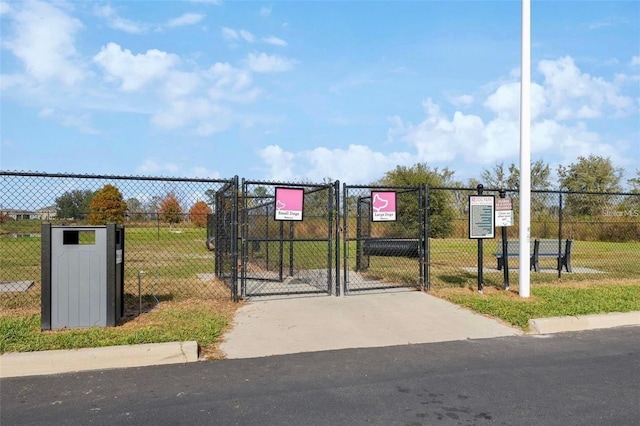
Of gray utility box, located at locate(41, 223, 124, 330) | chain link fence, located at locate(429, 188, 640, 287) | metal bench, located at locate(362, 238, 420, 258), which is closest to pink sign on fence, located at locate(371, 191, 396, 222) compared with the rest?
chain link fence, located at locate(429, 188, 640, 287)

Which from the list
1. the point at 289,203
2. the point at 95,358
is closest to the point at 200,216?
the point at 289,203

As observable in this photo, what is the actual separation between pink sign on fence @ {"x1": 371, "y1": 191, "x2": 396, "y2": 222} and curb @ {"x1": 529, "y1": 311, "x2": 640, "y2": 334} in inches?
131

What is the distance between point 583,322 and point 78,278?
715cm

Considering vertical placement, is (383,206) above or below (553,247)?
above

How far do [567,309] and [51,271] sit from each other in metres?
7.60

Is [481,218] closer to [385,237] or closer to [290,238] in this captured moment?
[385,237]

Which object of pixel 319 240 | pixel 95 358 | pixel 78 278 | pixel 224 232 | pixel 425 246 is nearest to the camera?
pixel 95 358

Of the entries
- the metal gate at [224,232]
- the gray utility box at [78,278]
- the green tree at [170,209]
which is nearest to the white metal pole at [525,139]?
the metal gate at [224,232]

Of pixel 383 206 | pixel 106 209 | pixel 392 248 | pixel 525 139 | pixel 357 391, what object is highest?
pixel 525 139

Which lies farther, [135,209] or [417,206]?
[417,206]

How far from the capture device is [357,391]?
4.73m

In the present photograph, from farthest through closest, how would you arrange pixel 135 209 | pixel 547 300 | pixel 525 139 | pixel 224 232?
1. pixel 224 232
2. pixel 525 139
3. pixel 547 300
4. pixel 135 209

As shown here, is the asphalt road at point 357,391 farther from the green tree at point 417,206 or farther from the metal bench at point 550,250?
the metal bench at point 550,250

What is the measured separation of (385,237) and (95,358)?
6300 millimetres
